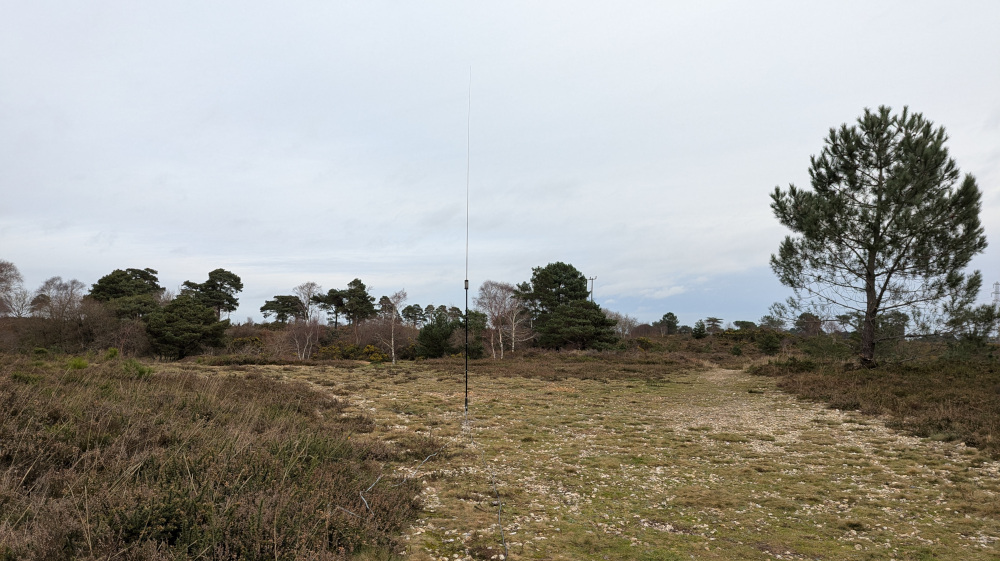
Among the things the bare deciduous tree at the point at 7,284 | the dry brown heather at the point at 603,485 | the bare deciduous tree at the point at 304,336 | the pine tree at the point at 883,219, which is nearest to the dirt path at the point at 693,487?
the dry brown heather at the point at 603,485

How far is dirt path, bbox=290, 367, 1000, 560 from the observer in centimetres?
409

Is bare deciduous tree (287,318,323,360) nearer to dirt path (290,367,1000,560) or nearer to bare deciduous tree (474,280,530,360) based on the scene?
bare deciduous tree (474,280,530,360)

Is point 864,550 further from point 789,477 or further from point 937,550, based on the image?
point 789,477

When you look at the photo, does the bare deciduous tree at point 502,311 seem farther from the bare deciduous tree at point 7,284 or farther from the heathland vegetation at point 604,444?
the bare deciduous tree at point 7,284

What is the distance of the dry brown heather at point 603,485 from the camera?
380 centimetres

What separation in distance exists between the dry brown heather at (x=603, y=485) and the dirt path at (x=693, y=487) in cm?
2

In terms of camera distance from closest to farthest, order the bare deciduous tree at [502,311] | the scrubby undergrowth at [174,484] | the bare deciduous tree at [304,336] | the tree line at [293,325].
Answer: the scrubby undergrowth at [174,484] → the tree line at [293,325] → the bare deciduous tree at [502,311] → the bare deciduous tree at [304,336]

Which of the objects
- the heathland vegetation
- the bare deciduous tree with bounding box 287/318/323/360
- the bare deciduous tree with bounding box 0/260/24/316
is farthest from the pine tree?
the bare deciduous tree with bounding box 0/260/24/316

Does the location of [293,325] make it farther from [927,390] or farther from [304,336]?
[927,390]

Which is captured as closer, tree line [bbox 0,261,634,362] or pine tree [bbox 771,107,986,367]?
pine tree [bbox 771,107,986,367]

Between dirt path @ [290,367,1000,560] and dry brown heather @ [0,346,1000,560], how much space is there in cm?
2

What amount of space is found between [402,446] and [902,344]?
740 inches

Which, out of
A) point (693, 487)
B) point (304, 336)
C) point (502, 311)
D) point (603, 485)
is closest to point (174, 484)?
point (603, 485)

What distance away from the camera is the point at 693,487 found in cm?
572
